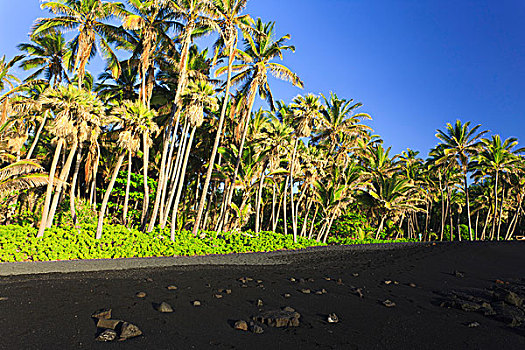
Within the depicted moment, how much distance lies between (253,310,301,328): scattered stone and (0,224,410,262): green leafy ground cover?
34.1ft

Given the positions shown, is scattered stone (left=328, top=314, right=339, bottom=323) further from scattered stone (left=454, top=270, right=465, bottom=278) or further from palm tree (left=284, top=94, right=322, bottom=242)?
palm tree (left=284, top=94, right=322, bottom=242)

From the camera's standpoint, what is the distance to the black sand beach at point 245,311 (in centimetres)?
393

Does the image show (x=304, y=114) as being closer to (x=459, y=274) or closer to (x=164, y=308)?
(x=459, y=274)

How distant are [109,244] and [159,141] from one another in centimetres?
1183

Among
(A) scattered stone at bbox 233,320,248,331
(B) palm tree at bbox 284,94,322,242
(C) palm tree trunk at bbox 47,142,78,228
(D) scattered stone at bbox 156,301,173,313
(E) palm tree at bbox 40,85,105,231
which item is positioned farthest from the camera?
(B) palm tree at bbox 284,94,322,242

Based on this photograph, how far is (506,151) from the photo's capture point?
108ft

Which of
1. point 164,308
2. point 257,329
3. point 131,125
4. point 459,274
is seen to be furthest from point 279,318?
point 131,125

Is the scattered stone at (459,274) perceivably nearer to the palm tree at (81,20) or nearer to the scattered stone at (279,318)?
the scattered stone at (279,318)

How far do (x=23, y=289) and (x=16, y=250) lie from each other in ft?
21.5

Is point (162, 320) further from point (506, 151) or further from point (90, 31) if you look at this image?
point (506, 151)

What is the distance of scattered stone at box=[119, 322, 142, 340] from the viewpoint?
12.6 feet

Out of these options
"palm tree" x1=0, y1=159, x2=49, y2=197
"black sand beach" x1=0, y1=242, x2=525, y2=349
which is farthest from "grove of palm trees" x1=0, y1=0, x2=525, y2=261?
"black sand beach" x1=0, y1=242, x2=525, y2=349

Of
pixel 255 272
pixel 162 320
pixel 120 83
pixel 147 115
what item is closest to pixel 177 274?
pixel 255 272

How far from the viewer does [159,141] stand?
79.3ft
